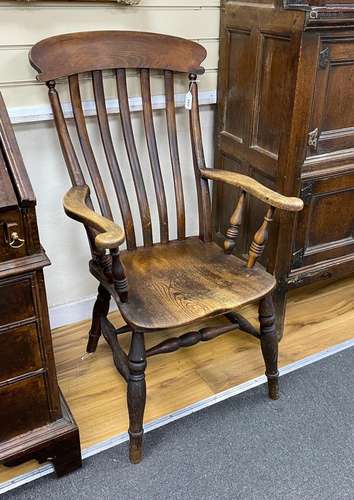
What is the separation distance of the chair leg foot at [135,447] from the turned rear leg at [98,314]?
47 centimetres

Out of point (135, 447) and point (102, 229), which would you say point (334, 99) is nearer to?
point (102, 229)

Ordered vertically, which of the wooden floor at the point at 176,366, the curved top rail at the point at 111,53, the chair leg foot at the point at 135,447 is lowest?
the wooden floor at the point at 176,366

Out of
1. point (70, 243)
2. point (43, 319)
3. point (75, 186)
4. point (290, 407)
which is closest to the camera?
point (43, 319)

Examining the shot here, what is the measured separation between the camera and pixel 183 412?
1.66 meters

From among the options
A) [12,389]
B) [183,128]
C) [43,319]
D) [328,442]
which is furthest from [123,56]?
[328,442]

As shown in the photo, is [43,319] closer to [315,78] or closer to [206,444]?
[206,444]

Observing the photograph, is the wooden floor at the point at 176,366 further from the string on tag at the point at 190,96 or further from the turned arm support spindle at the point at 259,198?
the string on tag at the point at 190,96

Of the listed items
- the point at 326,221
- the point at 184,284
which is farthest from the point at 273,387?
the point at 326,221

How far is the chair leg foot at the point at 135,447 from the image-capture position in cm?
145

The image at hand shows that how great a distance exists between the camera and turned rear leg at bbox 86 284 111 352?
1720mm

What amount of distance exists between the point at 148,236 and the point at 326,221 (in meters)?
0.66

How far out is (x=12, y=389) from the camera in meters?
1.26

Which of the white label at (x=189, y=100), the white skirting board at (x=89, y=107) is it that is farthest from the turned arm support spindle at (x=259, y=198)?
the white skirting board at (x=89, y=107)

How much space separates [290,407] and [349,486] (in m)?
0.33
